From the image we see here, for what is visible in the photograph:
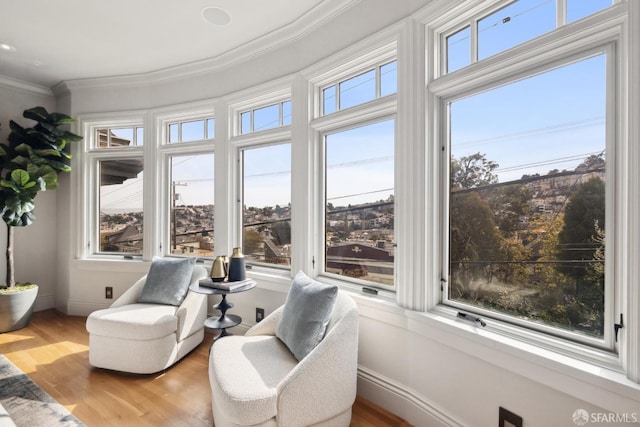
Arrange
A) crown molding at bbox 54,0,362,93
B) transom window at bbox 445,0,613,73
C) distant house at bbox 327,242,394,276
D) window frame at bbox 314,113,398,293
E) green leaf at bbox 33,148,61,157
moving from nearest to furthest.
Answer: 1. transom window at bbox 445,0,613,73
2. window frame at bbox 314,113,398,293
3. distant house at bbox 327,242,394,276
4. crown molding at bbox 54,0,362,93
5. green leaf at bbox 33,148,61,157

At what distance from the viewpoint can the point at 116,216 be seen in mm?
3961

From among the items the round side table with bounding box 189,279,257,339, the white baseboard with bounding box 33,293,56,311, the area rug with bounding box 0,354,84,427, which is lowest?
the area rug with bounding box 0,354,84,427

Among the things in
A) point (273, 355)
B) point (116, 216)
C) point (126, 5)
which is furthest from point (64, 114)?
point (273, 355)

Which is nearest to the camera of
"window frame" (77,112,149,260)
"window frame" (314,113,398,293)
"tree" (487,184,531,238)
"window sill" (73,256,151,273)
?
"tree" (487,184,531,238)

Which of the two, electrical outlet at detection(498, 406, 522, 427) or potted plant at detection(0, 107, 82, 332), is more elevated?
potted plant at detection(0, 107, 82, 332)

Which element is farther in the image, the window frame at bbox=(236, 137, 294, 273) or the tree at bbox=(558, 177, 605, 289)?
the window frame at bbox=(236, 137, 294, 273)

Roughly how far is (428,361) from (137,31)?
3420mm

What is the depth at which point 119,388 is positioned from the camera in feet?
7.52

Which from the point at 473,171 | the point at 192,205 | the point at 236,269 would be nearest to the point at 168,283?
the point at 236,269

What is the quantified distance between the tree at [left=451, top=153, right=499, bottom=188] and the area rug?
2655 millimetres

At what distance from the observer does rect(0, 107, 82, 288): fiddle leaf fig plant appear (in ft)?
10.9

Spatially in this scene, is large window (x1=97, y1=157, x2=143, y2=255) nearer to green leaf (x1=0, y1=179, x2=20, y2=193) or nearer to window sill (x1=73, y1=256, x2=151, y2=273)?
window sill (x1=73, y1=256, x2=151, y2=273)

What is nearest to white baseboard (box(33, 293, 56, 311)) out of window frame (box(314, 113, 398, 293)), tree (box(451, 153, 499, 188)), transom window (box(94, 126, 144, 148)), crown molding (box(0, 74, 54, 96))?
transom window (box(94, 126, 144, 148))

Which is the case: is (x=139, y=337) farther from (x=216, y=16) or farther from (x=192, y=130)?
(x=216, y=16)
